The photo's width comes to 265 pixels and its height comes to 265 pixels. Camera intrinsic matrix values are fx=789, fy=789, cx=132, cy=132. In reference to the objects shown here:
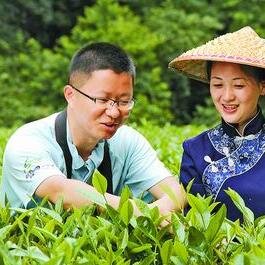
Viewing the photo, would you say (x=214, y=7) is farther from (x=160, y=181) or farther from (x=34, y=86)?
(x=160, y=181)

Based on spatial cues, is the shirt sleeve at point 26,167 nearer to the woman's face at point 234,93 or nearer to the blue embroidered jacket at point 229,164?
the blue embroidered jacket at point 229,164

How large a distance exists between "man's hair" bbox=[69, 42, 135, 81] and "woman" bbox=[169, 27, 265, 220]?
0.24 m

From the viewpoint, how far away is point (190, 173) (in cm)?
276

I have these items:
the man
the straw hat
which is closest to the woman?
the straw hat

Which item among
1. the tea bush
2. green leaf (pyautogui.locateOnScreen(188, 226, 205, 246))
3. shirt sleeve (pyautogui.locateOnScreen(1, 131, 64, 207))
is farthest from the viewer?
shirt sleeve (pyautogui.locateOnScreen(1, 131, 64, 207))

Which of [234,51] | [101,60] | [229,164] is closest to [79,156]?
[101,60]

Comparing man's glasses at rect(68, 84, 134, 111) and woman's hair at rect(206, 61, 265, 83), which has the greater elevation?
woman's hair at rect(206, 61, 265, 83)

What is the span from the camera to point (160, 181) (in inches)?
118

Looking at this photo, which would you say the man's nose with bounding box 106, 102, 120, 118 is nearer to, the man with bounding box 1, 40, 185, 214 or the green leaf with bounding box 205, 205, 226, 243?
the man with bounding box 1, 40, 185, 214

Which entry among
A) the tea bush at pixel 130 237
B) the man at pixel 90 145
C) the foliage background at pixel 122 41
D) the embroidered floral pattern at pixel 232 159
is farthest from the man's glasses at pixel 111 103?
the foliage background at pixel 122 41

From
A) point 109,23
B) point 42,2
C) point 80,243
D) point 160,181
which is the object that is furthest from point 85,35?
point 80,243

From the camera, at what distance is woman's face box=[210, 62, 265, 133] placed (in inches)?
105

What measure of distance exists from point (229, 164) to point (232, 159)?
0.07 feet

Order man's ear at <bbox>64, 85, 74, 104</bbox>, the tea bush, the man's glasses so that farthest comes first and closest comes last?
man's ear at <bbox>64, 85, 74, 104</bbox>, the man's glasses, the tea bush
